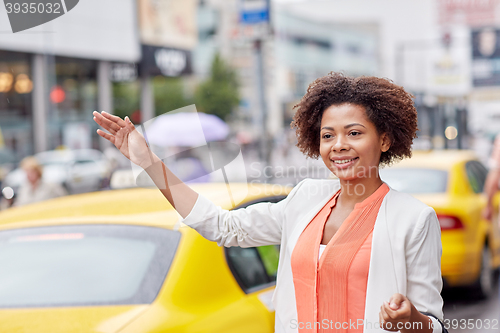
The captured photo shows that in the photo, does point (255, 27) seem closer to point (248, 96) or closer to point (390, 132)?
point (390, 132)

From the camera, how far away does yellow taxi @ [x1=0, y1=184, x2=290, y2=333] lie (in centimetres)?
220

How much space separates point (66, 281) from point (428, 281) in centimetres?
152

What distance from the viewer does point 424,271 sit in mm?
1714

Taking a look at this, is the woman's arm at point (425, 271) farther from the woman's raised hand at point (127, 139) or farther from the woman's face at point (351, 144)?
the woman's raised hand at point (127, 139)

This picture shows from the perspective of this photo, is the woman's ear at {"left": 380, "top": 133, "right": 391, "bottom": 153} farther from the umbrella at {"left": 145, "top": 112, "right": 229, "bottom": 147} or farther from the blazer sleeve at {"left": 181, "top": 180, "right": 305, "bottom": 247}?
the umbrella at {"left": 145, "top": 112, "right": 229, "bottom": 147}

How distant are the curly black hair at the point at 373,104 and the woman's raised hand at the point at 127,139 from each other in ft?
1.90

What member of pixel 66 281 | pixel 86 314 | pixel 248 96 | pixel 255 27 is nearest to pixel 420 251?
pixel 86 314

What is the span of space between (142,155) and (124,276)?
0.73 m

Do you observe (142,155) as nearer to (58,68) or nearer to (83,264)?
(83,264)

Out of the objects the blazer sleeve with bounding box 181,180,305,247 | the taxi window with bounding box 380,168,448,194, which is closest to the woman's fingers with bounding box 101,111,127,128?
the blazer sleeve with bounding box 181,180,305,247

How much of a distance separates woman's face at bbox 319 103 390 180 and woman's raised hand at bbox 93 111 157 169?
614mm

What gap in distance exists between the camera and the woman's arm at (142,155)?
193 centimetres

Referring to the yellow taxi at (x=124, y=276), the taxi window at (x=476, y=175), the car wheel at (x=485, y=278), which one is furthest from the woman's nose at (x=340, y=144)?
the taxi window at (x=476, y=175)

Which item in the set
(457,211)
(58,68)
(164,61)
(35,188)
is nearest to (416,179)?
(457,211)
